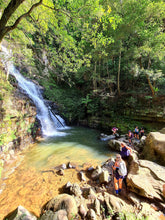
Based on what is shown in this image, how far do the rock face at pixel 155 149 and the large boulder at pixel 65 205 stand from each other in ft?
14.4

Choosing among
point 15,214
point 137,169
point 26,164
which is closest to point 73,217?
point 15,214

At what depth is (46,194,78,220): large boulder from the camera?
8.67 ft

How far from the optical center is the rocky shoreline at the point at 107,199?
262cm

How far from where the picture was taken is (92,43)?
423cm

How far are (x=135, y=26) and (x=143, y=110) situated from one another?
8.41m

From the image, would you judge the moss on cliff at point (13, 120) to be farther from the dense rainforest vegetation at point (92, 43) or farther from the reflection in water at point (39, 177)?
the dense rainforest vegetation at point (92, 43)

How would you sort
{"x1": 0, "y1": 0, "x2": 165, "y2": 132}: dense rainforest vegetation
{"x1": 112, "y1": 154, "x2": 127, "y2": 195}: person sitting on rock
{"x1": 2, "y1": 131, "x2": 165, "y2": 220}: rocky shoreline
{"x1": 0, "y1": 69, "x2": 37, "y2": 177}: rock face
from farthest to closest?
1. {"x1": 0, "y1": 69, "x2": 37, "y2": 177}: rock face
2. {"x1": 0, "y1": 0, "x2": 165, "y2": 132}: dense rainforest vegetation
3. {"x1": 112, "y1": 154, "x2": 127, "y2": 195}: person sitting on rock
4. {"x1": 2, "y1": 131, "x2": 165, "y2": 220}: rocky shoreline

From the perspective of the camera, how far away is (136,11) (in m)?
9.60

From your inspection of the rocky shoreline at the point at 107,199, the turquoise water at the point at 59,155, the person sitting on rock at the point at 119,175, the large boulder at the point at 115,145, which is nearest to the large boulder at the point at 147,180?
the rocky shoreline at the point at 107,199

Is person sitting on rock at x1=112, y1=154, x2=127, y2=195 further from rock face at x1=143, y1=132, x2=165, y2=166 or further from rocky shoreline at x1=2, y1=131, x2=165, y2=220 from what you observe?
rock face at x1=143, y1=132, x2=165, y2=166

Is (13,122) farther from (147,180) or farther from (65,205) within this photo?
(147,180)

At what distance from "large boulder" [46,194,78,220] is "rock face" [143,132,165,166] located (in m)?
4.40

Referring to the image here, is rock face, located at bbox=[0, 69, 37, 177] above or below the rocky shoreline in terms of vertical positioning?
above

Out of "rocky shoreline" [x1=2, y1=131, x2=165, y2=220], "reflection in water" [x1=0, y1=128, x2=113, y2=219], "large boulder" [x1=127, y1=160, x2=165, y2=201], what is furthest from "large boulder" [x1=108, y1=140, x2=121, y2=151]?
"large boulder" [x1=127, y1=160, x2=165, y2=201]
